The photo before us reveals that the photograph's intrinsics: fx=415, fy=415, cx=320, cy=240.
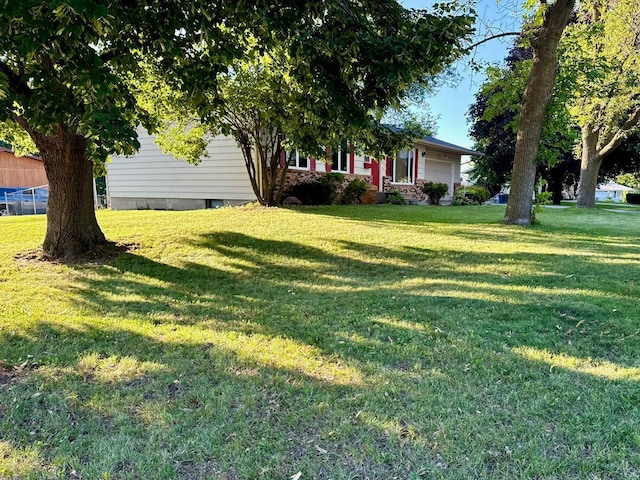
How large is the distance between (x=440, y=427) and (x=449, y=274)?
3.64 m

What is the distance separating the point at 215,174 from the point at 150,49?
1005cm

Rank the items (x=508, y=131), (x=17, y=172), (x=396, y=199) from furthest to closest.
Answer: (x=17, y=172)
(x=508, y=131)
(x=396, y=199)

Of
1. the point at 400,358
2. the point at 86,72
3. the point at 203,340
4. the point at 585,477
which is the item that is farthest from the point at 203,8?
the point at 585,477

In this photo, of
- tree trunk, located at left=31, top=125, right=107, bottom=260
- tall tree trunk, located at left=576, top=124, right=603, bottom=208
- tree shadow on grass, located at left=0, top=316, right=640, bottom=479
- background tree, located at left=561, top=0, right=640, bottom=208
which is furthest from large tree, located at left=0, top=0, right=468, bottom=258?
tall tree trunk, located at left=576, top=124, right=603, bottom=208

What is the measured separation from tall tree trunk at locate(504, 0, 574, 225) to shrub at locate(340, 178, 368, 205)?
6894 mm

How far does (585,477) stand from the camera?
1828 millimetres

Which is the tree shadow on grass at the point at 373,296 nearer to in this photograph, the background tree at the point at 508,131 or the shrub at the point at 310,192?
the background tree at the point at 508,131

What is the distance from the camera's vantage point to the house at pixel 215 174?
14.3 m

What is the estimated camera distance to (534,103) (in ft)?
28.7

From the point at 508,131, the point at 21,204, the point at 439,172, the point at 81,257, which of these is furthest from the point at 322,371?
the point at 508,131

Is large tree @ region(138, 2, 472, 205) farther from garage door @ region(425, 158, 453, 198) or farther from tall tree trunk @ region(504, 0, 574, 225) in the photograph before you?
garage door @ region(425, 158, 453, 198)

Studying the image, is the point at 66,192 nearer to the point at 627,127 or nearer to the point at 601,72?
the point at 601,72

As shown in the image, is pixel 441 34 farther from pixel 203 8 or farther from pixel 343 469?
pixel 343 469

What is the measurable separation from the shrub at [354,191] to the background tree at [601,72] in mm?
7239
